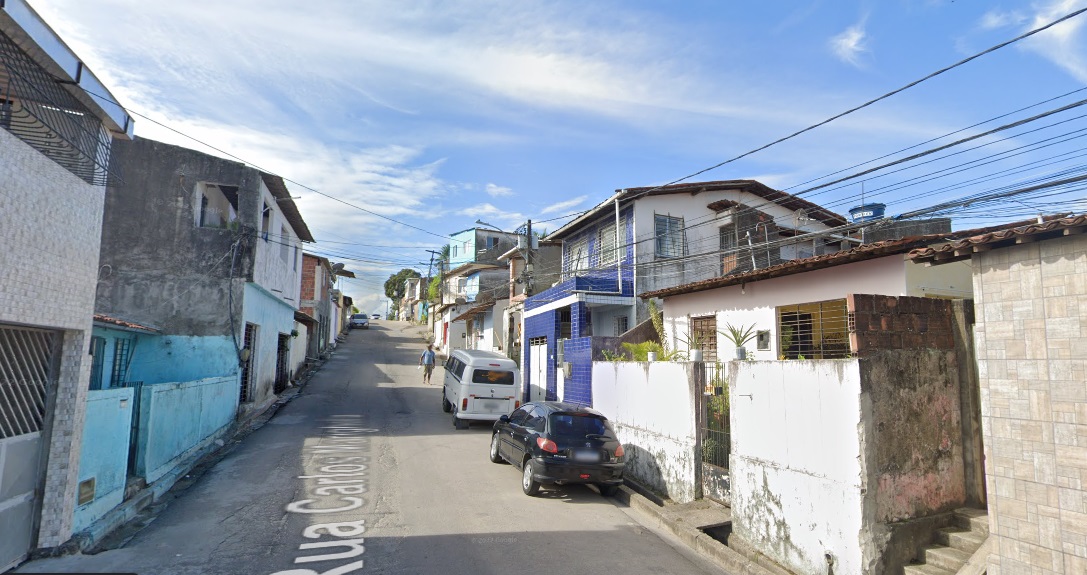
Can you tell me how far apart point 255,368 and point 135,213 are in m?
5.71

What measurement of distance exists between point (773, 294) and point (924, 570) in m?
7.05

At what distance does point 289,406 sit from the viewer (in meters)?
18.8

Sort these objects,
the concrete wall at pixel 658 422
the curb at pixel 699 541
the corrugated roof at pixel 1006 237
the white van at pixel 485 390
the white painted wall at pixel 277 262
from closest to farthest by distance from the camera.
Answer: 1. the corrugated roof at pixel 1006 237
2. the curb at pixel 699 541
3. the concrete wall at pixel 658 422
4. the white van at pixel 485 390
5. the white painted wall at pixel 277 262

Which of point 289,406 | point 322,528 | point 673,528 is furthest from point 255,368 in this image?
point 673,528

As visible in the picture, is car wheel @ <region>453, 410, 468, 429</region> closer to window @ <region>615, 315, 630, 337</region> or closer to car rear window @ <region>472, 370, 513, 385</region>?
car rear window @ <region>472, 370, 513, 385</region>

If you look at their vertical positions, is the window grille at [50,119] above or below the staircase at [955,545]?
above

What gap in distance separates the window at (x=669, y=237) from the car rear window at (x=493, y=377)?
6384mm

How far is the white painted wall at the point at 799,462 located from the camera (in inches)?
221

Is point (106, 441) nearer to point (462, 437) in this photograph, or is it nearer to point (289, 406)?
point (462, 437)

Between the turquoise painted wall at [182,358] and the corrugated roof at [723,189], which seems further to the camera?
the corrugated roof at [723,189]

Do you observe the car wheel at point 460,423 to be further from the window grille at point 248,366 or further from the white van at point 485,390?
the window grille at point 248,366

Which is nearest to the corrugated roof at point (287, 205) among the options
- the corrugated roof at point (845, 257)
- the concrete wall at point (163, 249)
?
the concrete wall at point (163, 249)

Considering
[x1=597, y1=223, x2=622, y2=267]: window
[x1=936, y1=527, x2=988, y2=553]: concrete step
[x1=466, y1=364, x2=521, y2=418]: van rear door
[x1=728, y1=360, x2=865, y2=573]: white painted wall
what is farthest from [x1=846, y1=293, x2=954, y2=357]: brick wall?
[x1=597, y1=223, x2=622, y2=267]: window

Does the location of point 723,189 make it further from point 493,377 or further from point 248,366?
point 248,366
